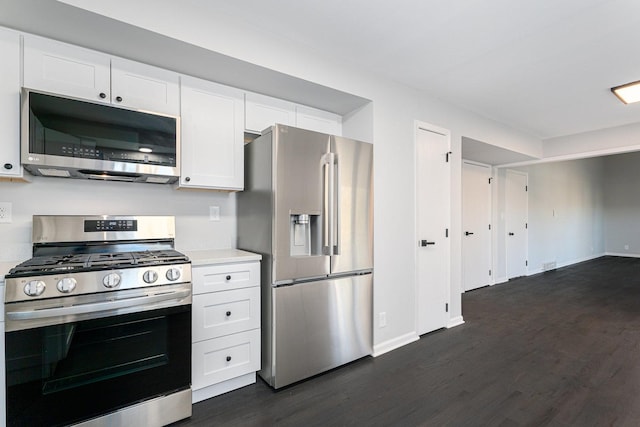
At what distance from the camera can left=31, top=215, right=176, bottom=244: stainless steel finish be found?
1.91 meters

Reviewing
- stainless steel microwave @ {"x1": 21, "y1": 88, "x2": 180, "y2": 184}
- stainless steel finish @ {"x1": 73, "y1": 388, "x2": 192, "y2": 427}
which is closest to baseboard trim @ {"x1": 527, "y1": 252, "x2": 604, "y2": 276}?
stainless steel finish @ {"x1": 73, "y1": 388, "x2": 192, "y2": 427}

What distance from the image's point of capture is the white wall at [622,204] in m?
8.38

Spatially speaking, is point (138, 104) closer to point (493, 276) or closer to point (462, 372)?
point (462, 372)

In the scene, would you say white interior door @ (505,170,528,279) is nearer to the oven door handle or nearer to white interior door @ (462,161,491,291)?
white interior door @ (462,161,491,291)

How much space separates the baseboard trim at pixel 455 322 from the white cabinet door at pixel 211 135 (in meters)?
2.77

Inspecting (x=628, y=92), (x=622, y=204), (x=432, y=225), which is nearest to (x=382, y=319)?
(x=432, y=225)

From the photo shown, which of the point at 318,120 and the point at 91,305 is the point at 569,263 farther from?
the point at 91,305

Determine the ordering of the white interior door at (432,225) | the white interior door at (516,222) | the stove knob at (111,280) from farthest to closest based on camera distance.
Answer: the white interior door at (516,222) < the white interior door at (432,225) < the stove knob at (111,280)

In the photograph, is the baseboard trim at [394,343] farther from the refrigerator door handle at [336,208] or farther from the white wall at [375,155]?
the refrigerator door handle at [336,208]

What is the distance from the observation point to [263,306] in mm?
2297

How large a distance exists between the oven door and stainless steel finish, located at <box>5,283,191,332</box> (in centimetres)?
2

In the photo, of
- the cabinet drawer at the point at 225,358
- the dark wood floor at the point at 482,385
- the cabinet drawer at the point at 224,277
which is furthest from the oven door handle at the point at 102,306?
the dark wood floor at the point at 482,385

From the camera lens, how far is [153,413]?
175cm

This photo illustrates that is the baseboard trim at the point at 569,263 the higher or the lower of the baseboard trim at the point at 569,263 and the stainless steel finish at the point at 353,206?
the lower
